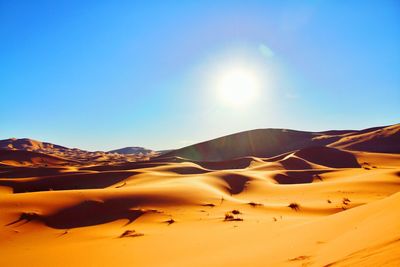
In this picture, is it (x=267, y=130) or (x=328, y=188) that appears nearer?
(x=328, y=188)

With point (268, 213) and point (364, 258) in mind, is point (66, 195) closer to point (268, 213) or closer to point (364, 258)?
point (268, 213)

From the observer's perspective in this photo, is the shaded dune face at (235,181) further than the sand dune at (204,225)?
Yes

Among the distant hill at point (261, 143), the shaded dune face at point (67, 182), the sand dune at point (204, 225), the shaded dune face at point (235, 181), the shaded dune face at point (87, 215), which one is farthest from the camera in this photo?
the distant hill at point (261, 143)

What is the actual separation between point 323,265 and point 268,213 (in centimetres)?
778

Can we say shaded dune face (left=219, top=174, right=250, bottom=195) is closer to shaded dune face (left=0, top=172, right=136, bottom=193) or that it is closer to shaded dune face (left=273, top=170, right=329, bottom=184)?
shaded dune face (left=273, top=170, right=329, bottom=184)

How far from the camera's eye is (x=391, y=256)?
2924 mm

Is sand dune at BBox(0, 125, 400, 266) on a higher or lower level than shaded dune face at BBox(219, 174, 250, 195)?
lower

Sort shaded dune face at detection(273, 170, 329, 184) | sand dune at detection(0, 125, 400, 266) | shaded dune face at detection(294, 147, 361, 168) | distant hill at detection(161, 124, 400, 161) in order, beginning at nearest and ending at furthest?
1. sand dune at detection(0, 125, 400, 266)
2. shaded dune face at detection(273, 170, 329, 184)
3. shaded dune face at detection(294, 147, 361, 168)
4. distant hill at detection(161, 124, 400, 161)

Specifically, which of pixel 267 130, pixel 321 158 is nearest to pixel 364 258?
pixel 321 158

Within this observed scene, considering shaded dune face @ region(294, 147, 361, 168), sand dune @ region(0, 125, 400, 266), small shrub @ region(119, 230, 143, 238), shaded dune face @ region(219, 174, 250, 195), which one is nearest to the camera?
sand dune @ region(0, 125, 400, 266)

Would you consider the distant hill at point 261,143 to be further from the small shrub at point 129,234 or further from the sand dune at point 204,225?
the small shrub at point 129,234

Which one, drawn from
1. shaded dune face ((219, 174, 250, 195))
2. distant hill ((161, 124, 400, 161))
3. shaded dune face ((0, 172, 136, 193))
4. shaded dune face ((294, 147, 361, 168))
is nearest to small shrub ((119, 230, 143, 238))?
shaded dune face ((219, 174, 250, 195))

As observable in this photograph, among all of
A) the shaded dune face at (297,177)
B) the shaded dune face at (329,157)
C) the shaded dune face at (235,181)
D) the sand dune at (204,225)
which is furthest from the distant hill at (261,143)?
the sand dune at (204,225)

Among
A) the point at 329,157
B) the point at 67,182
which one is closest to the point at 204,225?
the point at 67,182
